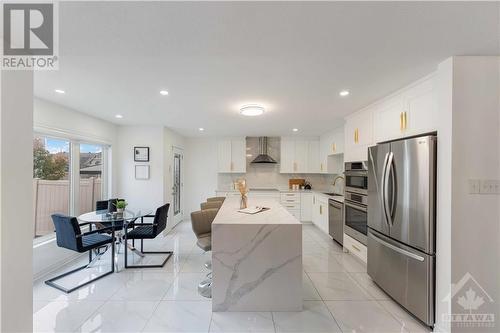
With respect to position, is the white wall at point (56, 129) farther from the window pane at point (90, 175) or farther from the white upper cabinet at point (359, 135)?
the white upper cabinet at point (359, 135)

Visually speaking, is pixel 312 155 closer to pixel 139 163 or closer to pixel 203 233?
pixel 203 233

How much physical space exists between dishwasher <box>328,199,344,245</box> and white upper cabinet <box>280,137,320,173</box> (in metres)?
1.82

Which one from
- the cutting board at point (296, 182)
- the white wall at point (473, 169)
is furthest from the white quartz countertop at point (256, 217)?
the cutting board at point (296, 182)

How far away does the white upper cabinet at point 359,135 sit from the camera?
127 inches

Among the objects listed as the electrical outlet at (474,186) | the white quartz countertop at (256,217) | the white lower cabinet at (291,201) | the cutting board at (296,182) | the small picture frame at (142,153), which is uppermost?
the small picture frame at (142,153)

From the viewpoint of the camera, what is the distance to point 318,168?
619 cm

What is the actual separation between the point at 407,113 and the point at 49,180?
16.5 feet

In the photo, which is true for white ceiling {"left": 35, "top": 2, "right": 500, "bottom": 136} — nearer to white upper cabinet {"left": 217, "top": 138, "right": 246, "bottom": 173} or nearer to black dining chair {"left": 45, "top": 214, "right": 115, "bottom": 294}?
black dining chair {"left": 45, "top": 214, "right": 115, "bottom": 294}

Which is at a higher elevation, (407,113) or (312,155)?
(407,113)

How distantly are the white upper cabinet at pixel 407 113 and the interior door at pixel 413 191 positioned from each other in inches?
10.2

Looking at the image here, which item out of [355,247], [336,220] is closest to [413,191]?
[355,247]

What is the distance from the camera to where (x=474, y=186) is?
1868 millimetres

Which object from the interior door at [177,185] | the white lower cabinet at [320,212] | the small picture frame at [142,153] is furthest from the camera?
the interior door at [177,185]

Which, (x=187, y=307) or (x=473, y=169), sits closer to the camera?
(x=473, y=169)
